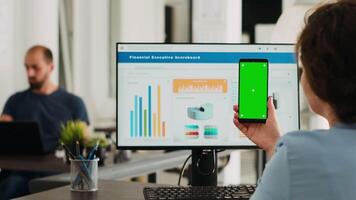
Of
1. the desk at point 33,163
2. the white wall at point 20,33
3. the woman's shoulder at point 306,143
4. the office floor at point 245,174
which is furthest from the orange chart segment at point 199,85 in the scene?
the office floor at point 245,174

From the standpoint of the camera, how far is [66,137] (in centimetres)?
303

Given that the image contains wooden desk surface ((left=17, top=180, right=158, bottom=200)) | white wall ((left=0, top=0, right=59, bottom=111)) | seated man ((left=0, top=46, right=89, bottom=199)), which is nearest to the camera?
wooden desk surface ((left=17, top=180, right=158, bottom=200))

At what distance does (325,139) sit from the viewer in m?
1.26

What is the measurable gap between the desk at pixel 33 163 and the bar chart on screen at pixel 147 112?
3.96ft

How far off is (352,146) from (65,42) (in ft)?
16.0

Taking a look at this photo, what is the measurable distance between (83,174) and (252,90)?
0.54 metres

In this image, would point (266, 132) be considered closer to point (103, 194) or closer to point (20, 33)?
point (103, 194)

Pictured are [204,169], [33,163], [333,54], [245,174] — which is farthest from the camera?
[245,174]

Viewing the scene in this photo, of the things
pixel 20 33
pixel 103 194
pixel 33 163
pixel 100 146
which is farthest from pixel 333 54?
pixel 20 33

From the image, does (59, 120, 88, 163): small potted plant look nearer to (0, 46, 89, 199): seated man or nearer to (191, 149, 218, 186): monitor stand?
(191, 149, 218, 186): monitor stand

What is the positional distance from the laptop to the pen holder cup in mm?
1556

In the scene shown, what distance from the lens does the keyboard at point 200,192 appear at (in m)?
1.81

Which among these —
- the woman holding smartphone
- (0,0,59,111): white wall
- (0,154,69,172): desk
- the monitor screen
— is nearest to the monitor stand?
the monitor screen

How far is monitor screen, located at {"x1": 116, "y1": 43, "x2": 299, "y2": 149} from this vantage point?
6.72 ft
